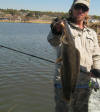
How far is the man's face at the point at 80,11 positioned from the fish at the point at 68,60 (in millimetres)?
1037

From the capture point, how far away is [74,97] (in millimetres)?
4129

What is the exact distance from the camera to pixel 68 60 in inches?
112

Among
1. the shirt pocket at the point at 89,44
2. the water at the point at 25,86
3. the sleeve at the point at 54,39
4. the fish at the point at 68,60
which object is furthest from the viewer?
the water at the point at 25,86

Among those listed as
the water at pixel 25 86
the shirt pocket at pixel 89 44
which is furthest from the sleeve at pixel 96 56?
the water at pixel 25 86

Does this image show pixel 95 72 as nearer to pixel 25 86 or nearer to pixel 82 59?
pixel 82 59

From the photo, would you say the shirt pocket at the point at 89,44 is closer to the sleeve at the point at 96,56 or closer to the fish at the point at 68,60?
the sleeve at the point at 96,56

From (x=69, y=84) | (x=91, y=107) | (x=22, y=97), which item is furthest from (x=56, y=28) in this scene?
(x=22, y=97)

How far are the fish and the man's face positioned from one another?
3.40 feet

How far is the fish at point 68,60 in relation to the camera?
2.74 m

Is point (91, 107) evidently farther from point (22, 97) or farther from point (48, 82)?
point (48, 82)

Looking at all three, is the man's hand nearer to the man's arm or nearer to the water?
the man's arm

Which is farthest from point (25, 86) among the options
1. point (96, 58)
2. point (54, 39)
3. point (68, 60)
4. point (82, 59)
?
point (68, 60)

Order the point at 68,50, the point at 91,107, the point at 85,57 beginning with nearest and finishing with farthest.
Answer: the point at 68,50
the point at 85,57
the point at 91,107

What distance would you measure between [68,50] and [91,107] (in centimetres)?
239
